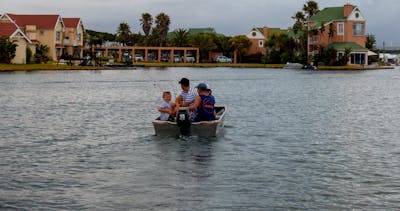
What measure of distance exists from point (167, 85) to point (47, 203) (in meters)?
53.8

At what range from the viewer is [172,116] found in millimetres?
25219

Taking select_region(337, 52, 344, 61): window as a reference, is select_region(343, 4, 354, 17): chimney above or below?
above

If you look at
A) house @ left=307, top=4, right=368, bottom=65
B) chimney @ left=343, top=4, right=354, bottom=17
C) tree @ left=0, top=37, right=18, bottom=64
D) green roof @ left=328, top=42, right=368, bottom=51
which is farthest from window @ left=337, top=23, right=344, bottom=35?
tree @ left=0, top=37, right=18, bottom=64

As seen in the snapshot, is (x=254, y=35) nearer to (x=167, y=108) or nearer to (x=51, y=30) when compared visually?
(x=51, y=30)

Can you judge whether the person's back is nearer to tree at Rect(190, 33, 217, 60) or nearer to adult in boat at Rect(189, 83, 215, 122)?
adult in boat at Rect(189, 83, 215, 122)

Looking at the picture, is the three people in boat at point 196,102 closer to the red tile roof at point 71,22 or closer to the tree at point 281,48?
the red tile roof at point 71,22

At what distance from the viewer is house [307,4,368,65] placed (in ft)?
429

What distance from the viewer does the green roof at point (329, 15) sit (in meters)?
134

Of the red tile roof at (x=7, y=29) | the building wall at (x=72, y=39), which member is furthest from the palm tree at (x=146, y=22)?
the red tile roof at (x=7, y=29)

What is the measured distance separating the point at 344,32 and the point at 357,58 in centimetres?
588

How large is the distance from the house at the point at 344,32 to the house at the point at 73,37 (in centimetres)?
4529

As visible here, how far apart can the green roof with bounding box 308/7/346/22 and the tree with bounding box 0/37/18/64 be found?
214 feet

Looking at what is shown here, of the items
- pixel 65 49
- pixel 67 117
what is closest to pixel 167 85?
Result: pixel 67 117

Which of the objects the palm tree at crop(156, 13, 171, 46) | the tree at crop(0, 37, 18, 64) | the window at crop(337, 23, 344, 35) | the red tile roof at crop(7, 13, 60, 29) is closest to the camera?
the tree at crop(0, 37, 18, 64)
